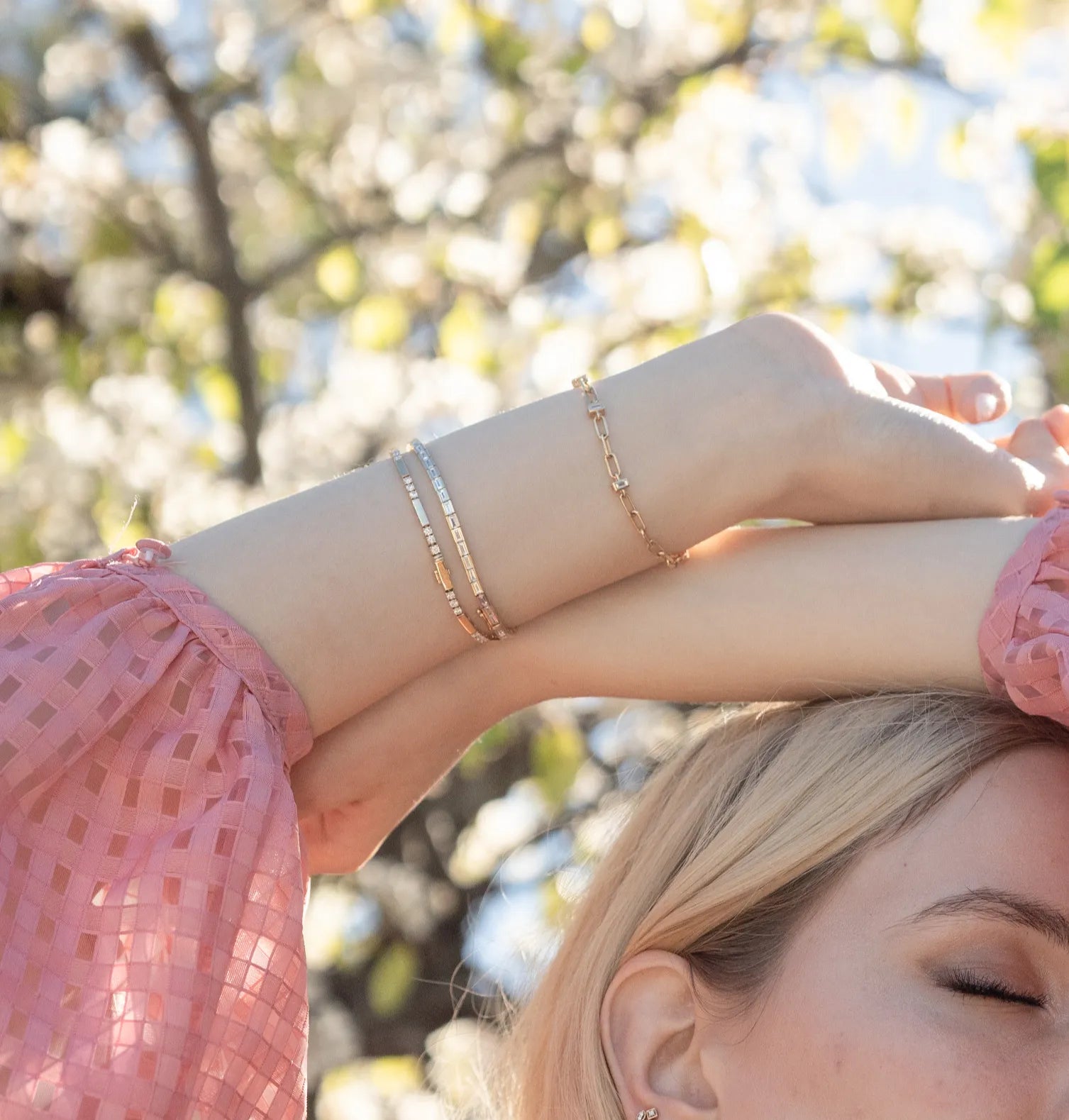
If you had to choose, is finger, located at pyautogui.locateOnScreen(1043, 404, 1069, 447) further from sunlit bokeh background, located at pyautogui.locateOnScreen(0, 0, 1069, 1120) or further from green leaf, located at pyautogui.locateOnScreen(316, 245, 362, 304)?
green leaf, located at pyautogui.locateOnScreen(316, 245, 362, 304)

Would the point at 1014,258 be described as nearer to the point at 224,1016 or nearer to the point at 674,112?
the point at 674,112

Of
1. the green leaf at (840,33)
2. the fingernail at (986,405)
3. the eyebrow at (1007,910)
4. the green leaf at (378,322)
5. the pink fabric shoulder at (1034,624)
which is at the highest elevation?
the fingernail at (986,405)

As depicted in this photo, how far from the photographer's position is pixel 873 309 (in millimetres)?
4062

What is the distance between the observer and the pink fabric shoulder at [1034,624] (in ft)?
4.15

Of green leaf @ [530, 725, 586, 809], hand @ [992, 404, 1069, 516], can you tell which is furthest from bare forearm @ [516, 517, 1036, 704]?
green leaf @ [530, 725, 586, 809]

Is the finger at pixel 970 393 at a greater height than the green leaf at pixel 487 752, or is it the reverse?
the finger at pixel 970 393

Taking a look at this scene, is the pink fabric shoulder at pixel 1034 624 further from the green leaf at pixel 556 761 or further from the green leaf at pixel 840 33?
the green leaf at pixel 840 33

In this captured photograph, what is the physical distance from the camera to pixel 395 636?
4.39 feet

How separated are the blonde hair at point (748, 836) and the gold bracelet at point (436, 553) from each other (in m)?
0.36

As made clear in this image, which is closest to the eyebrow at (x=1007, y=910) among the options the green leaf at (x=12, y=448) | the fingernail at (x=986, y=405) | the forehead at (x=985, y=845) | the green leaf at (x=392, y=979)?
the forehead at (x=985, y=845)

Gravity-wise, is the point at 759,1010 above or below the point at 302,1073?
below

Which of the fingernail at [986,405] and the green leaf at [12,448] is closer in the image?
the fingernail at [986,405]

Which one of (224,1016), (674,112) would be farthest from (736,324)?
(674,112)

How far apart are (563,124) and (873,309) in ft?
3.11
